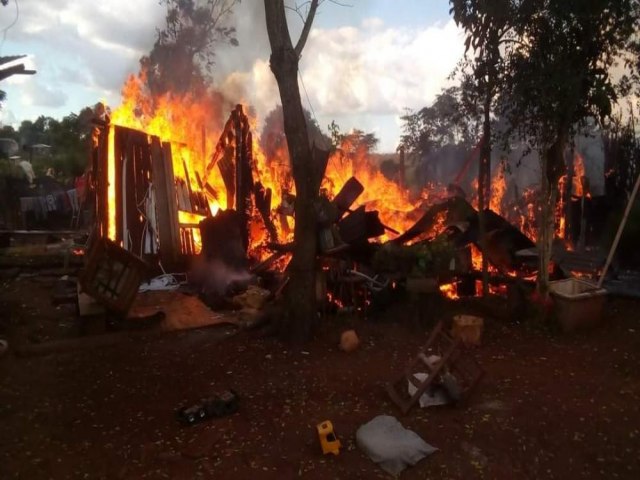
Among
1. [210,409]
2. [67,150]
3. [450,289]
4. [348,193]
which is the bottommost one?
[210,409]

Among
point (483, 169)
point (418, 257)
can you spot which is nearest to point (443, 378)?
point (418, 257)

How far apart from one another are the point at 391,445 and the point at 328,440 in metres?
0.54

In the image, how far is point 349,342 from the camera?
22.4ft

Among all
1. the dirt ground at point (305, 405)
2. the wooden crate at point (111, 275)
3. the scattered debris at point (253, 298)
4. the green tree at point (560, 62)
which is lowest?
the dirt ground at point (305, 405)

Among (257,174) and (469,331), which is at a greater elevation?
(257,174)

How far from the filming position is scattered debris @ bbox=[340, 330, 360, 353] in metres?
6.81

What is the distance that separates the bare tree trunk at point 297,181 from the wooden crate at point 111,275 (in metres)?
2.68

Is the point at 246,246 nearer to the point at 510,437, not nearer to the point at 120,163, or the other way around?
the point at 120,163

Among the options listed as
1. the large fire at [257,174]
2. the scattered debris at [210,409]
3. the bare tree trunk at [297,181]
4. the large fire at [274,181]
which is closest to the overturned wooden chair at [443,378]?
the scattered debris at [210,409]

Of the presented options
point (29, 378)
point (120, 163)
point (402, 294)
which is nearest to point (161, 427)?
point (29, 378)

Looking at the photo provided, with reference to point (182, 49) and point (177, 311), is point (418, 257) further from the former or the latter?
point (182, 49)

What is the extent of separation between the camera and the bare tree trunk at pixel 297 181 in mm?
7031

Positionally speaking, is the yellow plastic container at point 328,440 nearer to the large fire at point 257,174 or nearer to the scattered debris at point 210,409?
the scattered debris at point 210,409

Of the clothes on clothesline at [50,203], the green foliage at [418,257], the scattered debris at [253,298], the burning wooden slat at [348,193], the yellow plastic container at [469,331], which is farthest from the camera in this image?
the clothes on clothesline at [50,203]
